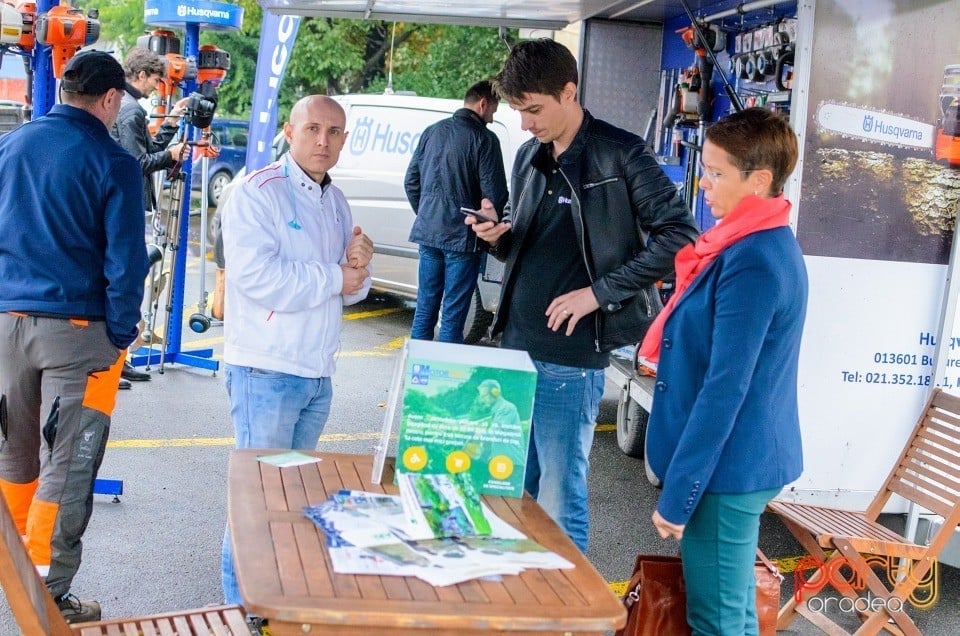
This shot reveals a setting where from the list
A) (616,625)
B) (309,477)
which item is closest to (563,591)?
(616,625)

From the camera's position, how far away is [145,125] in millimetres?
6469

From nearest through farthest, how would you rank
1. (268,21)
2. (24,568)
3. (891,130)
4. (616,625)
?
(616,625)
(24,568)
(891,130)
(268,21)

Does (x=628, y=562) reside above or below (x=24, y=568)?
below

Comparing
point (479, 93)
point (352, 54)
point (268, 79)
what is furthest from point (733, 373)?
point (352, 54)

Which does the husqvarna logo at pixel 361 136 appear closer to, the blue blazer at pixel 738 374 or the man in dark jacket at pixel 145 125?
the man in dark jacket at pixel 145 125

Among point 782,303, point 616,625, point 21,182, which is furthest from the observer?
point 21,182

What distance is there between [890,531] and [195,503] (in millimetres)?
3053

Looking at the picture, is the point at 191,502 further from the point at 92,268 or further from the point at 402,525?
the point at 402,525

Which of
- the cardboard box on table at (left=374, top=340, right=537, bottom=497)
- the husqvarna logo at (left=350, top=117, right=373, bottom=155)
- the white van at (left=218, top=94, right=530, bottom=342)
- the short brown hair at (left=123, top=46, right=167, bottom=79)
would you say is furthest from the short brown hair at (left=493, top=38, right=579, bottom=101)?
the husqvarna logo at (left=350, top=117, right=373, bottom=155)

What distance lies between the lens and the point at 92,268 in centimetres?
368

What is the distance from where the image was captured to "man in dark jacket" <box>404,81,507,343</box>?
24.3 ft

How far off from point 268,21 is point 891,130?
530 centimetres

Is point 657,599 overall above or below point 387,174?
Result: below

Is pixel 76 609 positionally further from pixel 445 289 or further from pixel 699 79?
pixel 699 79
